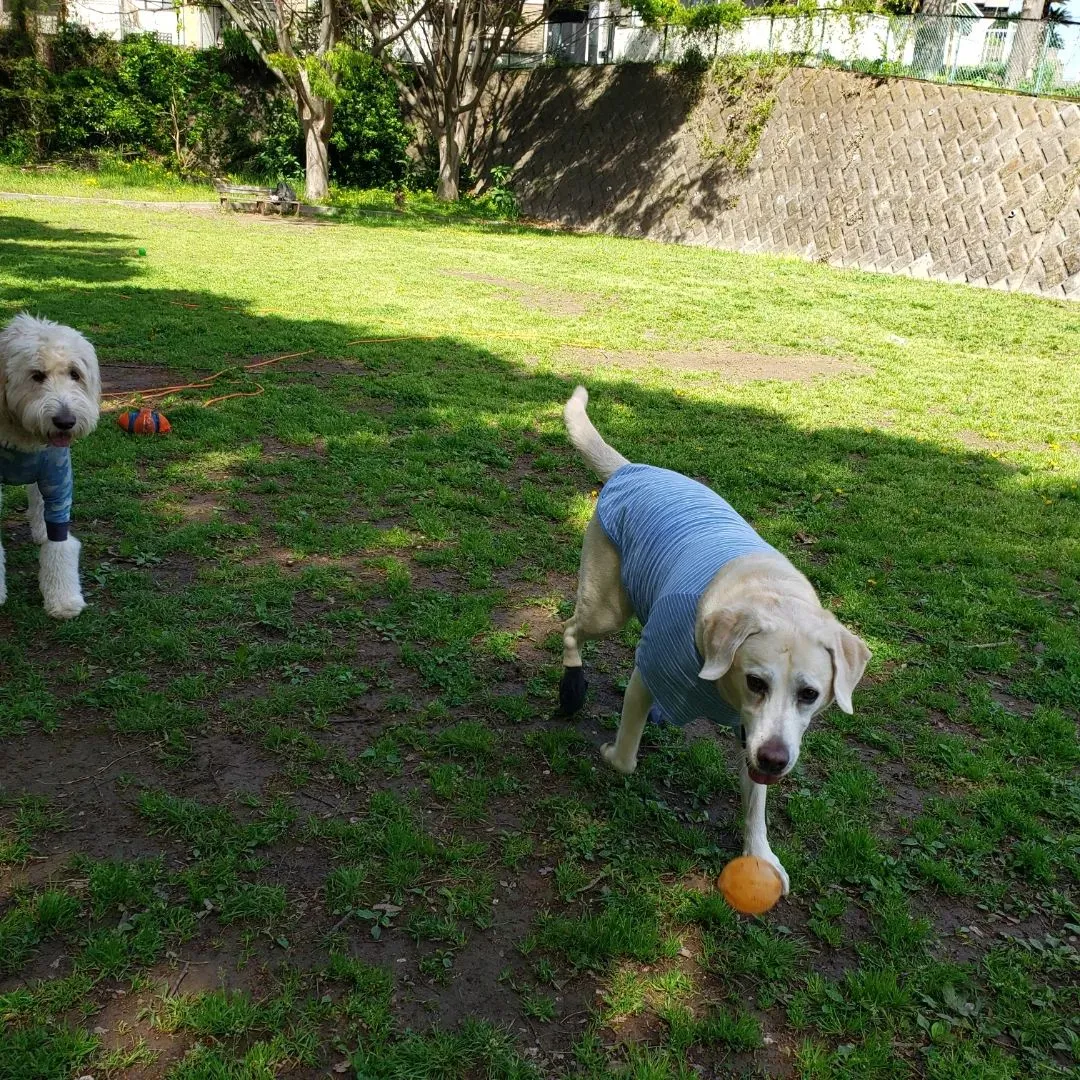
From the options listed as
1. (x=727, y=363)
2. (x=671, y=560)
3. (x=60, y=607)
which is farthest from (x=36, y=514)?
(x=727, y=363)

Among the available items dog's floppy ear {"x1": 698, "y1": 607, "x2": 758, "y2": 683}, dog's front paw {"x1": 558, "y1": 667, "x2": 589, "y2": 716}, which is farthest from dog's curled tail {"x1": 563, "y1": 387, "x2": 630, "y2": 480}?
dog's floppy ear {"x1": 698, "y1": 607, "x2": 758, "y2": 683}

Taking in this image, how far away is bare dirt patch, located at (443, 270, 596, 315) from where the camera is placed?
11719 millimetres

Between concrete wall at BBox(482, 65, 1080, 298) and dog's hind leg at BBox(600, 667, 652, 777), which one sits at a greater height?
concrete wall at BBox(482, 65, 1080, 298)

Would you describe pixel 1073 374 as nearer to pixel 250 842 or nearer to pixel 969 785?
pixel 969 785

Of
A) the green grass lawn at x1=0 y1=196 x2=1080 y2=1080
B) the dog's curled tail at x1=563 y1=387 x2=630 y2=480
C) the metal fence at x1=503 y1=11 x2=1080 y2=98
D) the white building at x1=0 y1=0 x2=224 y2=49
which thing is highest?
the white building at x1=0 y1=0 x2=224 y2=49

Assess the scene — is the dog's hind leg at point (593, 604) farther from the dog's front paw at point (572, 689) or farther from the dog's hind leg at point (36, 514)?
the dog's hind leg at point (36, 514)

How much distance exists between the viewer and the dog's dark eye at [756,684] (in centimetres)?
254

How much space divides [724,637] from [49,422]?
3.06 meters

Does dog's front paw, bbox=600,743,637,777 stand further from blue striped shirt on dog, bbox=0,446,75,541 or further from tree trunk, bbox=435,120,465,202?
tree trunk, bbox=435,120,465,202

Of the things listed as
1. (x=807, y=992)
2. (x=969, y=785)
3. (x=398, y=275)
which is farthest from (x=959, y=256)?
(x=807, y=992)

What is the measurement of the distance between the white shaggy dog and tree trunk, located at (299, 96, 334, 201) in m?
17.8

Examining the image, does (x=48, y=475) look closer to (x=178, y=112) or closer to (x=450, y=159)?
(x=450, y=159)

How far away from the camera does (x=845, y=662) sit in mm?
2604

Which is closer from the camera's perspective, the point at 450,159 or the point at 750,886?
the point at 750,886
